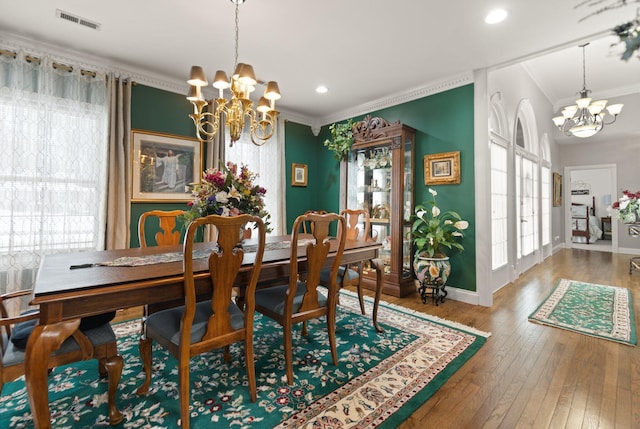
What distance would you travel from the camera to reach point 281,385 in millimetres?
1943

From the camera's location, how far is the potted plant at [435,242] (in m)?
3.46

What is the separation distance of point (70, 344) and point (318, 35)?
291 cm

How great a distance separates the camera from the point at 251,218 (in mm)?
1688

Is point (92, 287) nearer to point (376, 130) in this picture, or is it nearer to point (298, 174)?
point (376, 130)

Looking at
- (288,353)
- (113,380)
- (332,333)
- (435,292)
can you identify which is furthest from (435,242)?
(113,380)

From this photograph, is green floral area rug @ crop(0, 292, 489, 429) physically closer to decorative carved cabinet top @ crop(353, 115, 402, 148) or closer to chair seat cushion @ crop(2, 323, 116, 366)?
chair seat cushion @ crop(2, 323, 116, 366)

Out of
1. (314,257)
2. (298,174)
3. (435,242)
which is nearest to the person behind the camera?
(314,257)

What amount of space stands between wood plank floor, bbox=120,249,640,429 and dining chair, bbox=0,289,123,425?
60.7 inches

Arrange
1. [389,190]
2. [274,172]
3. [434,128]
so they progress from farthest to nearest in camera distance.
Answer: [274,172] → [389,190] → [434,128]

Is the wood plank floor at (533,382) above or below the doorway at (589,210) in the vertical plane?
below

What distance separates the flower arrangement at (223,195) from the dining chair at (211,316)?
0.49 meters

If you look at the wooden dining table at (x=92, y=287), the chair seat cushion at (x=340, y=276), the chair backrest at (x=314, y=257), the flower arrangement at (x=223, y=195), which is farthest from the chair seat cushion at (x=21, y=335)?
the chair seat cushion at (x=340, y=276)

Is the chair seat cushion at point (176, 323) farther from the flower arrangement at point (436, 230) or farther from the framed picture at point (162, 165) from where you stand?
the flower arrangement at point (436, 230)

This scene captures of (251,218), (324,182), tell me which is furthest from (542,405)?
(324,182)
